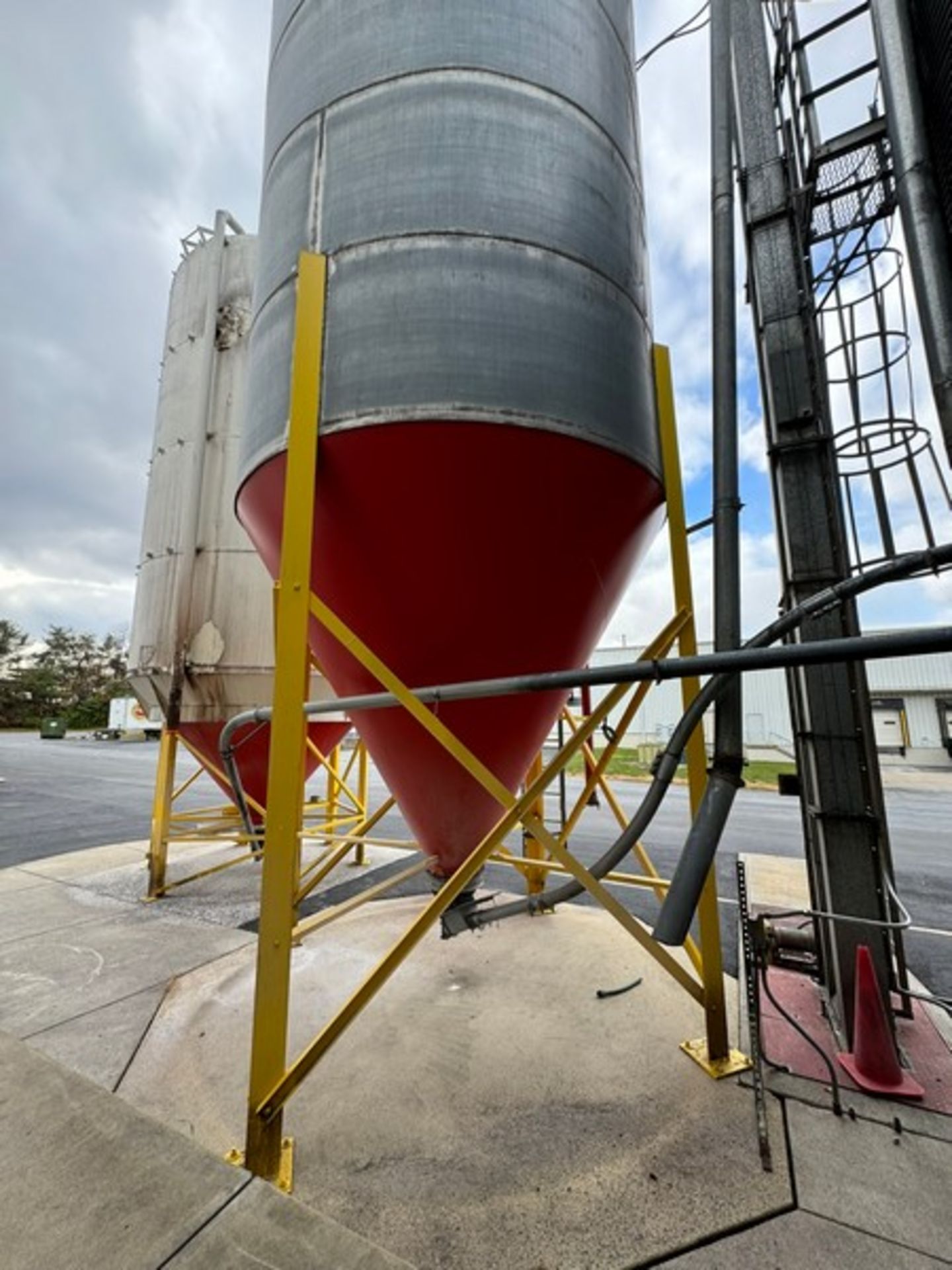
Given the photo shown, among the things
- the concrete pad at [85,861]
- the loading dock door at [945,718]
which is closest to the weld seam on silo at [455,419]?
the concrete pad at [85,861]

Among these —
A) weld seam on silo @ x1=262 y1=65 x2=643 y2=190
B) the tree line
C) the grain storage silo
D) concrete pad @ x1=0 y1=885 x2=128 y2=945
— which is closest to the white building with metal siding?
the grain storage silo

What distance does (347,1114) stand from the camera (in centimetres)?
259

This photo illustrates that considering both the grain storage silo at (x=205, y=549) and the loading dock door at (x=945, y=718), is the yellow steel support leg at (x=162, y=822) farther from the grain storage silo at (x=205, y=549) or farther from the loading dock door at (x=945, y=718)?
the loading dock door at (x=945, y=718)

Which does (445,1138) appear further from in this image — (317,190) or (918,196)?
(918,196)

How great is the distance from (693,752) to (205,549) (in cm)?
547

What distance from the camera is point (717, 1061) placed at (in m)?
2.89

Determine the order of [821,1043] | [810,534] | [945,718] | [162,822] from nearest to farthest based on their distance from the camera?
[821,1043] < [810,534] < [162,822] < [945,718]

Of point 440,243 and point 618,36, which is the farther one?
point 618,36

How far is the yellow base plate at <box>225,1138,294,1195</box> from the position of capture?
218 centimetres

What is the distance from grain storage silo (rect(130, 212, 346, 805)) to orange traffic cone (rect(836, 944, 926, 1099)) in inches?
206

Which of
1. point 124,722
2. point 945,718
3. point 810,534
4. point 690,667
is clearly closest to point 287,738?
point 690,667

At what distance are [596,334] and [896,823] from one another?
459 inches

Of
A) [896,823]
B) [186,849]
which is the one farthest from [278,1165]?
[896,823]

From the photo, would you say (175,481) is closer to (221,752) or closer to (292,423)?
(221,752)
